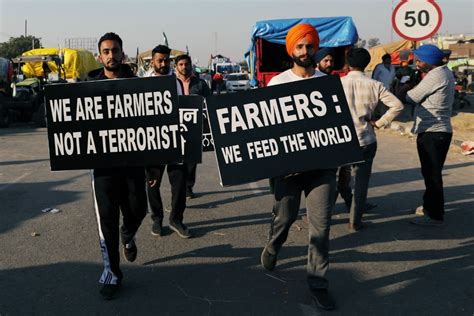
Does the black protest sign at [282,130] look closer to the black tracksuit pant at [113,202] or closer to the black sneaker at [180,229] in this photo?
the black tracksuit pant at [113,202]

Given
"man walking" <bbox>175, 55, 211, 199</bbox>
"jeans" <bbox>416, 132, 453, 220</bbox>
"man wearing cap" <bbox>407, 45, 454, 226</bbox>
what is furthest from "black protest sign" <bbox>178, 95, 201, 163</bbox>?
"jeans" <bbox>416, 132, 453, 220</bbox>

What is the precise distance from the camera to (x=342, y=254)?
461 cm

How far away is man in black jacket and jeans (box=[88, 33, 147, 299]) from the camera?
→ 3.73 meters

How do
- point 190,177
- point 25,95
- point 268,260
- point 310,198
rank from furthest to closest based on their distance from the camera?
point 25,95 < point 190,177 < point 268,260 < point 310,198

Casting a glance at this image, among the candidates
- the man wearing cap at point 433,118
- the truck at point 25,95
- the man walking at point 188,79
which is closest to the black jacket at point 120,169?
the man walking at point 188,79

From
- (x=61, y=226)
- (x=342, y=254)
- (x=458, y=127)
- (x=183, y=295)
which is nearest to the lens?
(x=183, y=295)

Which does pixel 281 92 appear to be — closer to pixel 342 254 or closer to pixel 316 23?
pixel 342 254

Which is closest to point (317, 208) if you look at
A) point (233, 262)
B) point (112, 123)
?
point (233, 262)

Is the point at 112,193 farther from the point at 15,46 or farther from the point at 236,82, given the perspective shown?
the point at 15,46

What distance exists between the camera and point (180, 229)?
521 centimetres

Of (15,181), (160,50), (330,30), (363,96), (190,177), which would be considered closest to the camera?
(363,96)

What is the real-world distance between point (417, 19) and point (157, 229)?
Result: 502cm

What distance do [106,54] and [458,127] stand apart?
11.4 m

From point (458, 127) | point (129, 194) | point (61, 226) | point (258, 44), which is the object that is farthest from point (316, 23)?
point (129, 194)
